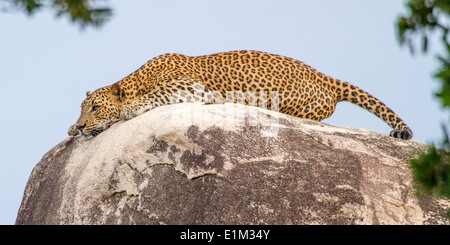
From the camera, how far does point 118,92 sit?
39.7ft

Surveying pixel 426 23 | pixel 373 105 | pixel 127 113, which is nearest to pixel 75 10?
pixel 426 23

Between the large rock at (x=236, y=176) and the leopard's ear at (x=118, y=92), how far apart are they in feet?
6.54

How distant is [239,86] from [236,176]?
4.33m

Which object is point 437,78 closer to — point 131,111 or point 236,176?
point 236,176

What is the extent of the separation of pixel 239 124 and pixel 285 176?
1.20 meters

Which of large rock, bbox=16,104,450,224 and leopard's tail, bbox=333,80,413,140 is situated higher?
leopard's tail, bbox=333,80,413,140

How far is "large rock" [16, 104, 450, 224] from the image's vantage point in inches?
342

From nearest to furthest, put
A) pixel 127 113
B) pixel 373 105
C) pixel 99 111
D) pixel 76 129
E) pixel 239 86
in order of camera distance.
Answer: pixel 127 113
pixel 76 129
pixel 99 111
pixel 373 105
pixel 239 86

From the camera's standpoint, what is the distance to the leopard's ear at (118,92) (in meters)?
12.0

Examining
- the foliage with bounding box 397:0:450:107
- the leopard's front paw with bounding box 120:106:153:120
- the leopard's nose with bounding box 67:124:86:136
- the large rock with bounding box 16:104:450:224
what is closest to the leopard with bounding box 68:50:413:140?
the leopard's nose with bounding box 67:124:86:136

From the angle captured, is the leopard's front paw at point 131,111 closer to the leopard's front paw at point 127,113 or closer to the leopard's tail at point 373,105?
the leopard's front paw at point 127,113

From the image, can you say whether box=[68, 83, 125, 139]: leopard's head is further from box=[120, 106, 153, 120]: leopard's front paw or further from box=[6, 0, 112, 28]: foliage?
box=[6, 0, 112, 28]: foliage
